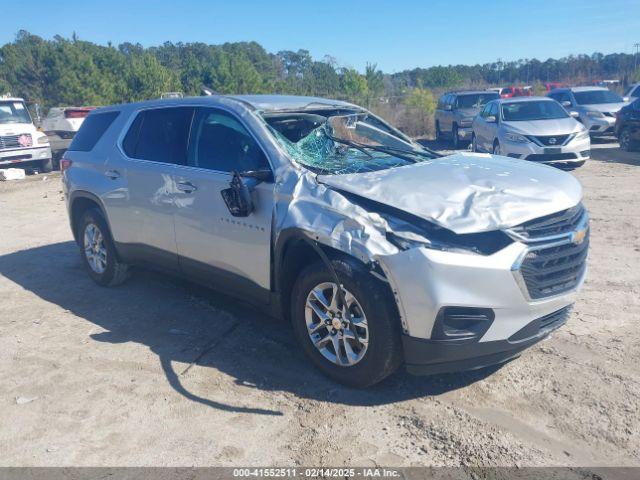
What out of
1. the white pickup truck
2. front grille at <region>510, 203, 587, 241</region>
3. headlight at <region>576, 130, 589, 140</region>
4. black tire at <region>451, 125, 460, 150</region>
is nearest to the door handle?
front grille at <region>510, 203, 587, 241</region>

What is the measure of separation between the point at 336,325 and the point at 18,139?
16.3 metres

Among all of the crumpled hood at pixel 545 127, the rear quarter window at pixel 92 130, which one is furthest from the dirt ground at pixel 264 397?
the crumpled hood at pixel 545 127

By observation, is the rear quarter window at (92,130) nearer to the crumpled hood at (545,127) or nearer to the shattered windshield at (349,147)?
the shattered windshield at (349,147)

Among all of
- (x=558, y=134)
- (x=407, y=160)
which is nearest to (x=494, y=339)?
(x=407, y=160)

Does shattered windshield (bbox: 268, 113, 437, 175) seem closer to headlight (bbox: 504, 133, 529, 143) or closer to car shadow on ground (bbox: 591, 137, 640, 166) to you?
headlight (bbox: 504, 133, 529, 143)

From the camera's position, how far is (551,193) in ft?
12.6

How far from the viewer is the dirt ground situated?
328 cm

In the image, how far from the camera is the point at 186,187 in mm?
4844

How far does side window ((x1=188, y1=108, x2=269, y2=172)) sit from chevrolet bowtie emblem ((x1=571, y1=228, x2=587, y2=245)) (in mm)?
2119

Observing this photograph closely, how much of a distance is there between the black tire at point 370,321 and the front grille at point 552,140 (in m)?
10.2

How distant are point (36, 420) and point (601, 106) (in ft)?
62.1

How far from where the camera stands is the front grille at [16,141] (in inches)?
663

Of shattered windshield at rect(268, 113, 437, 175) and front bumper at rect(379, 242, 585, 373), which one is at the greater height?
shattered windshield at rect(268, 113, 437, 175)

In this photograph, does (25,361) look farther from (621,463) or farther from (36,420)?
(621,463)
